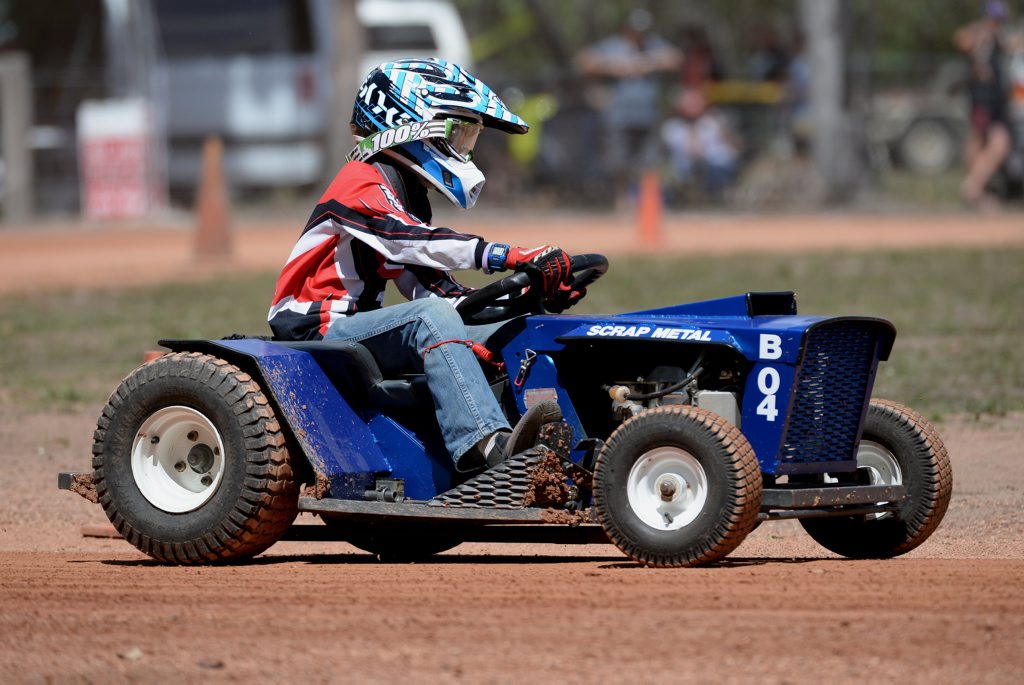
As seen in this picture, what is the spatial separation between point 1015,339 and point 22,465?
25.2 ft

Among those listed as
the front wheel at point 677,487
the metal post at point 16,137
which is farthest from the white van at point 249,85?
the front wheel at point 677,487

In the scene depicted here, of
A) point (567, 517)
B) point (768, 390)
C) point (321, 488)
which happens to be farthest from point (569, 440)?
point (321, 488)

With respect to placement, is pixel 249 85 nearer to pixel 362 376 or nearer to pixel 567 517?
pixel 362 376

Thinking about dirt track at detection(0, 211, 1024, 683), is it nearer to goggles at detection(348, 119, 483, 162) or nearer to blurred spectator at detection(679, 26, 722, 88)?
goggles at detection(348, 119, 483, 162)

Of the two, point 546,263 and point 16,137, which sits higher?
point 16,137

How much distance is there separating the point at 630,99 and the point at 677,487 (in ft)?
66.7

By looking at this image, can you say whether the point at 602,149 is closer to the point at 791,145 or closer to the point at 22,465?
the point at 791,145

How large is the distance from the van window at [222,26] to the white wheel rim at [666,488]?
21.8 m

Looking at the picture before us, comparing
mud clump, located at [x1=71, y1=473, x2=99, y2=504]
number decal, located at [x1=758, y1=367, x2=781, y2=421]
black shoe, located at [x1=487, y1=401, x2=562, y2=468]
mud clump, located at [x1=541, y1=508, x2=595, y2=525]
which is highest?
number decal, located at [x1=758, y1=367, x2=781, y2=421]

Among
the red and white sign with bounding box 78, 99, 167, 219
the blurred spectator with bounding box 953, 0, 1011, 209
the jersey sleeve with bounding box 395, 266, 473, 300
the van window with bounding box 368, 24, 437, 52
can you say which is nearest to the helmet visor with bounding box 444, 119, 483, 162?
the jersey sleeve with bounding box 395, 266, 473, 300

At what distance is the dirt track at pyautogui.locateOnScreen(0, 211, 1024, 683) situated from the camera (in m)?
4.85

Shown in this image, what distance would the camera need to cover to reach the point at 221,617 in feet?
18.0

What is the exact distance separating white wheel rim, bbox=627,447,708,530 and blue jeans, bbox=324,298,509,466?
2.01 ft

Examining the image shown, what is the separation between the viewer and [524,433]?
6.34 meters
